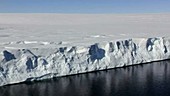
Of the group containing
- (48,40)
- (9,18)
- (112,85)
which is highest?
(9,18)

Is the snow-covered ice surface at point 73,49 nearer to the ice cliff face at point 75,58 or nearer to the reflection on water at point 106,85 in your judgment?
the ice cliff face at point 75,58

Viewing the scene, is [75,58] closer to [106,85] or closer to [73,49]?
[73,49]

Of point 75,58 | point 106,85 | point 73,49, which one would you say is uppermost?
point 73,49

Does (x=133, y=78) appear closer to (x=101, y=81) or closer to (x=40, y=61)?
(x=101, y=81)

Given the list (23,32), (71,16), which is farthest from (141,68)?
(71,16)

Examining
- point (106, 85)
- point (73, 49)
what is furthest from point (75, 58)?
point (106, 85)

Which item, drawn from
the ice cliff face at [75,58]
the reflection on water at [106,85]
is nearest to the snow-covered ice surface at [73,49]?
the ice cliff face at [75,58]
